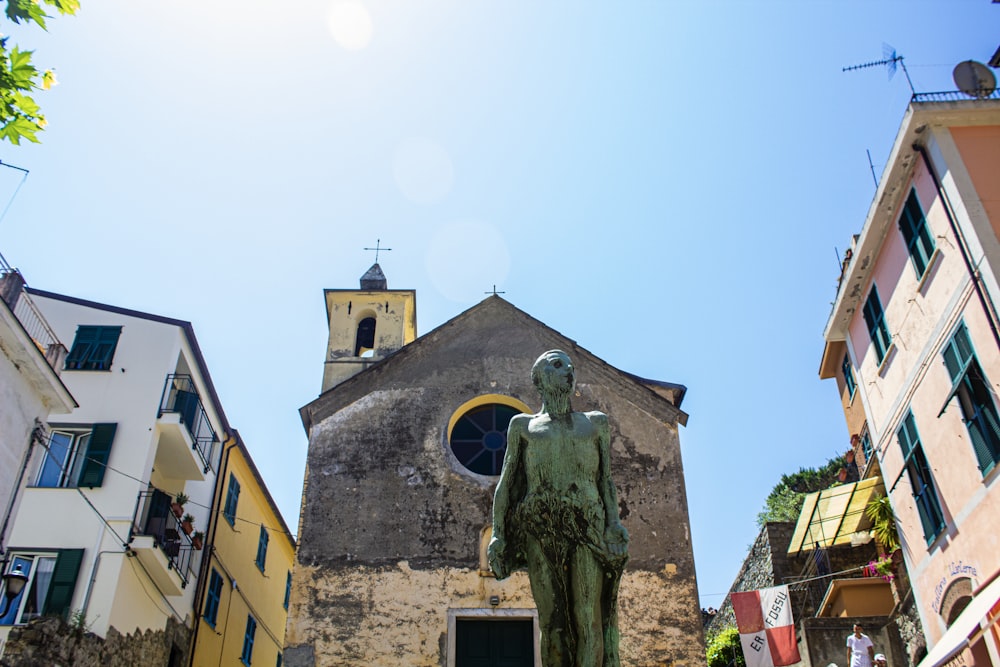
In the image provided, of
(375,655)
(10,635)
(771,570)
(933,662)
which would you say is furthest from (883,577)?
(10,635)

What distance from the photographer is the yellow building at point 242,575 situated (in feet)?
65.8

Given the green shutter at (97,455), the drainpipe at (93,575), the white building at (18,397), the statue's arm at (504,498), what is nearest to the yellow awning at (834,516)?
the drainpipe at (93,575)

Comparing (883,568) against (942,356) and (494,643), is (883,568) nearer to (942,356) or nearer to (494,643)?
(942,356)

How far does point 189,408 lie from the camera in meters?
18.5

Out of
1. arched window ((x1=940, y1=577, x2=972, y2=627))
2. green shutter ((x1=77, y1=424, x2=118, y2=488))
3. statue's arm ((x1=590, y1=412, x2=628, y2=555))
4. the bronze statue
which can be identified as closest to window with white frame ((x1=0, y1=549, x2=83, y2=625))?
green shutter ((x1=77, y1=424, x2=118, y2=488))

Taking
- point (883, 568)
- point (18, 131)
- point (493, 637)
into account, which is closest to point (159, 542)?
point (493, 637)

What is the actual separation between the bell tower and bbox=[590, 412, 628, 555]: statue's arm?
2603cm

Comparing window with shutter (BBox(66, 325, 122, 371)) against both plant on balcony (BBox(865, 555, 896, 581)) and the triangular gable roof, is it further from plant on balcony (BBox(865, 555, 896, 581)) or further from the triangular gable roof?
plant on balcony (BBox(865, 555, 896, 581))

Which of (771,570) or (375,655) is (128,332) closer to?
(375,655)

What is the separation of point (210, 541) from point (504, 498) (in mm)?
15939

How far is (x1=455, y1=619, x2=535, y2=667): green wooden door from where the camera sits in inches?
523

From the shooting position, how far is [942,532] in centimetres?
1491

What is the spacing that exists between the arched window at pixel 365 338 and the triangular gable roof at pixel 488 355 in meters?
16.5

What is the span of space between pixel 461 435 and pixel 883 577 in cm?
1069
